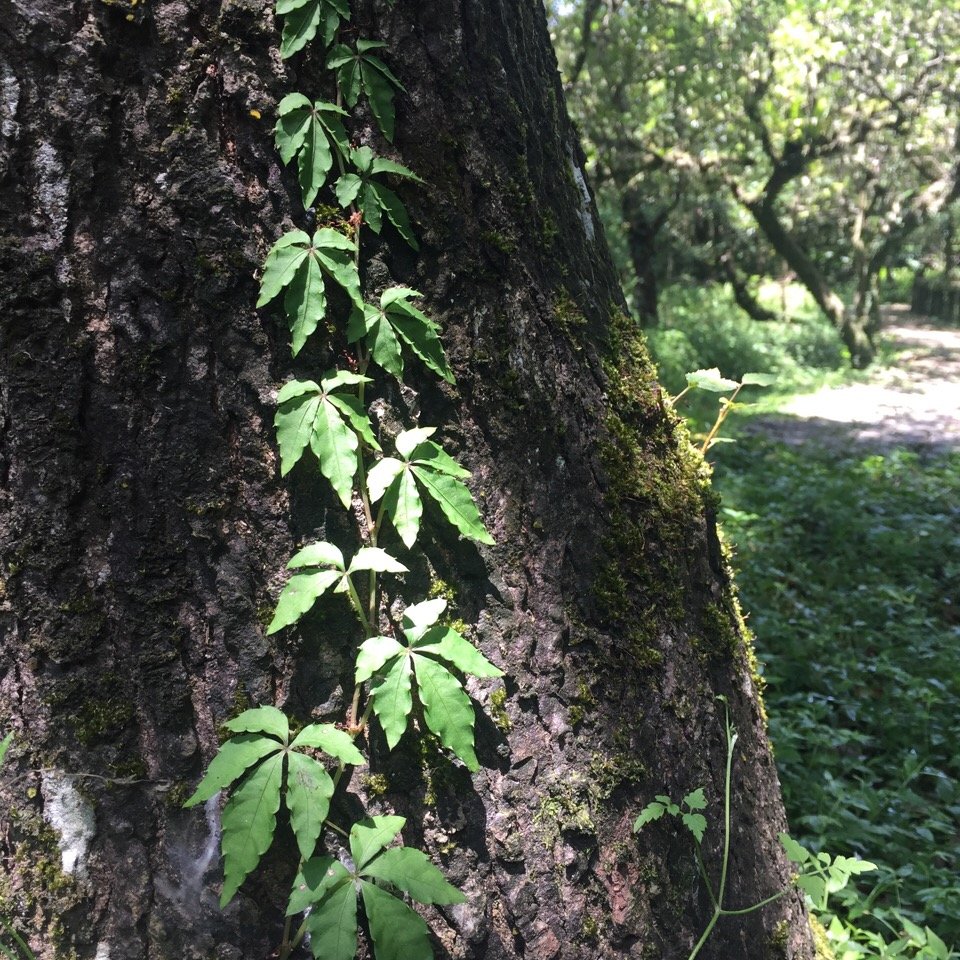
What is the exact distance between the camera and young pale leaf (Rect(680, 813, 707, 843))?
1333 mm

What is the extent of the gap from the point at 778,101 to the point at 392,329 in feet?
40.7

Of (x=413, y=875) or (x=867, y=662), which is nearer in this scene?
(x=413, y=875)

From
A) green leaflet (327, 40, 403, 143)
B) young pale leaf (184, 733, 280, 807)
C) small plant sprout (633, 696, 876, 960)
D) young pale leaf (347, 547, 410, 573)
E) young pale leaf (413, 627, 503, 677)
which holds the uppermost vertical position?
green leaflet (327, 40, 403, 143)

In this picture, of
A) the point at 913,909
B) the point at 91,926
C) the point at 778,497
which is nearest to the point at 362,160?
the point at 91,926

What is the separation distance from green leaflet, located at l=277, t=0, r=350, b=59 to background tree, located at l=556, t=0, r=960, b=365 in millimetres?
10365

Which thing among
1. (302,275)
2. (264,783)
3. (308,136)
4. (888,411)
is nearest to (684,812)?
(264,783)

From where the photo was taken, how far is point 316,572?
3.76 ft

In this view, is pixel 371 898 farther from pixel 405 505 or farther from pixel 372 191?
pixel 372 191

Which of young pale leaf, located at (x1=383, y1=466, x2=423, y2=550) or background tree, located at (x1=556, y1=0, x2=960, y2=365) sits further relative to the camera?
background tree, located at (x1=556, y1=0, x2=960, y2=365)

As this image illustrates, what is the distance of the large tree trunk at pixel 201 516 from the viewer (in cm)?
111

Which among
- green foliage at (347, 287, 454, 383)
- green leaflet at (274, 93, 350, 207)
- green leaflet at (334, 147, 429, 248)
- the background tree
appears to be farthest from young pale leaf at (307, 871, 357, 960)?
the background tree

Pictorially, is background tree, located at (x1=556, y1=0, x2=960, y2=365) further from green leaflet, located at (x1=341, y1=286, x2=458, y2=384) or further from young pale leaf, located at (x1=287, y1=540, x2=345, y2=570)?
young pale leaf, located at (x1=287, y1=540, x2=345, y2=570)

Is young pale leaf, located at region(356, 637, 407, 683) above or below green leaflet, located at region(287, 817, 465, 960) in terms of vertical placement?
above

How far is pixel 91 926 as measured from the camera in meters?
1.14
